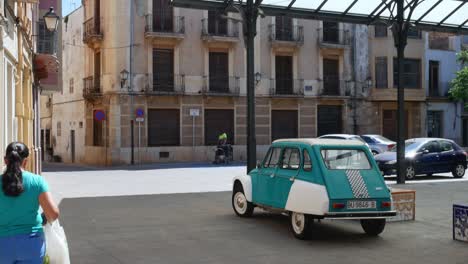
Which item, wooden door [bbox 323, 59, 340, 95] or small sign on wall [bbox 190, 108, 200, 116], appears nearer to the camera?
small sign on wall [bbox 190, 108, 200, 116]

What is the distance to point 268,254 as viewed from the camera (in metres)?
8.24

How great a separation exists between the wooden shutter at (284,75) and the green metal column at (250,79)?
2186 cm

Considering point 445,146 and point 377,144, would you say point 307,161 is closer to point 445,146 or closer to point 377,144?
point 445,146

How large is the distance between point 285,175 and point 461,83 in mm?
33870

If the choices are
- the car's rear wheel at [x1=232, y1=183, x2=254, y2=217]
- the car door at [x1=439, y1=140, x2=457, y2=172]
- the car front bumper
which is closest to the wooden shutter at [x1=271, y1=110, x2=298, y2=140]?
the car door at [x1=439, y1=140, x2=457, y2=172]

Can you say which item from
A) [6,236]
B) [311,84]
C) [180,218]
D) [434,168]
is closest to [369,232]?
[180,218]

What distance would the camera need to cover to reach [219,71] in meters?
35.2

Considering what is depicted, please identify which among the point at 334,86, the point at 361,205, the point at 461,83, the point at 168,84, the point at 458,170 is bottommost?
the point at 458,170

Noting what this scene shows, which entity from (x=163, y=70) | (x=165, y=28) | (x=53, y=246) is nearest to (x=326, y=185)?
(x=53, y=246)

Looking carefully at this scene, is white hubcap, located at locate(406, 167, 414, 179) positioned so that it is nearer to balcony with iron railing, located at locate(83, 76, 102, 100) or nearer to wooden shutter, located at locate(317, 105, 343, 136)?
wooden shutter, located at locate(317, 105, 343, 136)

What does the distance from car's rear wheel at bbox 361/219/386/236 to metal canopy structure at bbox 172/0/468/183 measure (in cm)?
526

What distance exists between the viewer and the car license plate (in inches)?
354

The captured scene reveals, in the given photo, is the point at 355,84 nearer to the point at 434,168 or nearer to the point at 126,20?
the point at 126,20

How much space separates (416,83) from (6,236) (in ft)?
131
